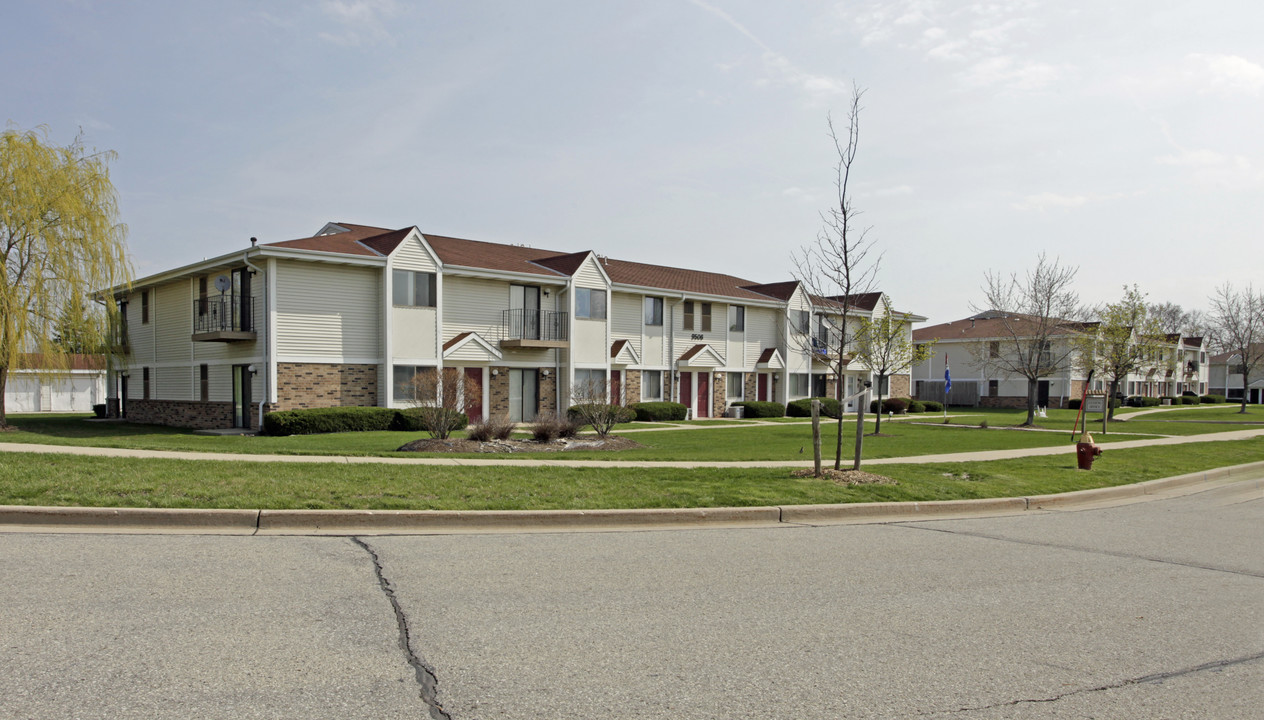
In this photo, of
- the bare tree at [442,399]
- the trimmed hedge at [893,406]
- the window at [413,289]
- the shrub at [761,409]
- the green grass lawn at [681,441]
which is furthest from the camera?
the trimmed hedge at [893,406]

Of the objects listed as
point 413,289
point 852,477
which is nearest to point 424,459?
point 852,477

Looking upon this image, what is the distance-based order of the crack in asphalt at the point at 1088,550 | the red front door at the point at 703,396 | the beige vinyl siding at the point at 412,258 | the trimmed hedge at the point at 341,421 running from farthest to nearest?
1. the red front door at the point at 703,396
2. the beige vinyl siding at the point at 412,258
3. the trimmed hedge at the point at 341,421
4. the crack in asphalt at the point at 1088,550

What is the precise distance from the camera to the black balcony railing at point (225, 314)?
26547mm

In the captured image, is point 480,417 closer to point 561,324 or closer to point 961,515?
point 561,324

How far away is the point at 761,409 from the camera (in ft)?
128

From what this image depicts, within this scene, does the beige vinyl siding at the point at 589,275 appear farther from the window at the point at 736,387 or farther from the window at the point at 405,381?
the window at the point at 736,387

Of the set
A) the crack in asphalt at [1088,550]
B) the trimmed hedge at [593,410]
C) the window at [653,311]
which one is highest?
the window at [653,311]

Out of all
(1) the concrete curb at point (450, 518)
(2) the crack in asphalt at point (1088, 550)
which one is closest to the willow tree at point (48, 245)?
(1) the concrete curb at point (450, 518)

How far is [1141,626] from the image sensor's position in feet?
20.0

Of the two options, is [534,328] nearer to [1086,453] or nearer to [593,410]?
[593,410]

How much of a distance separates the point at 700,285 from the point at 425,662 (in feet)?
118

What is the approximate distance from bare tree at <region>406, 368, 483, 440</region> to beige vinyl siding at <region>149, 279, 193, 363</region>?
10556 millimetres

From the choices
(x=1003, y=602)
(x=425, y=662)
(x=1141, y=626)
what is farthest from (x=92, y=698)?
(x=1141, y=626)

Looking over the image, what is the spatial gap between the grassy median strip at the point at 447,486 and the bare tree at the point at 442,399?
299 inches
